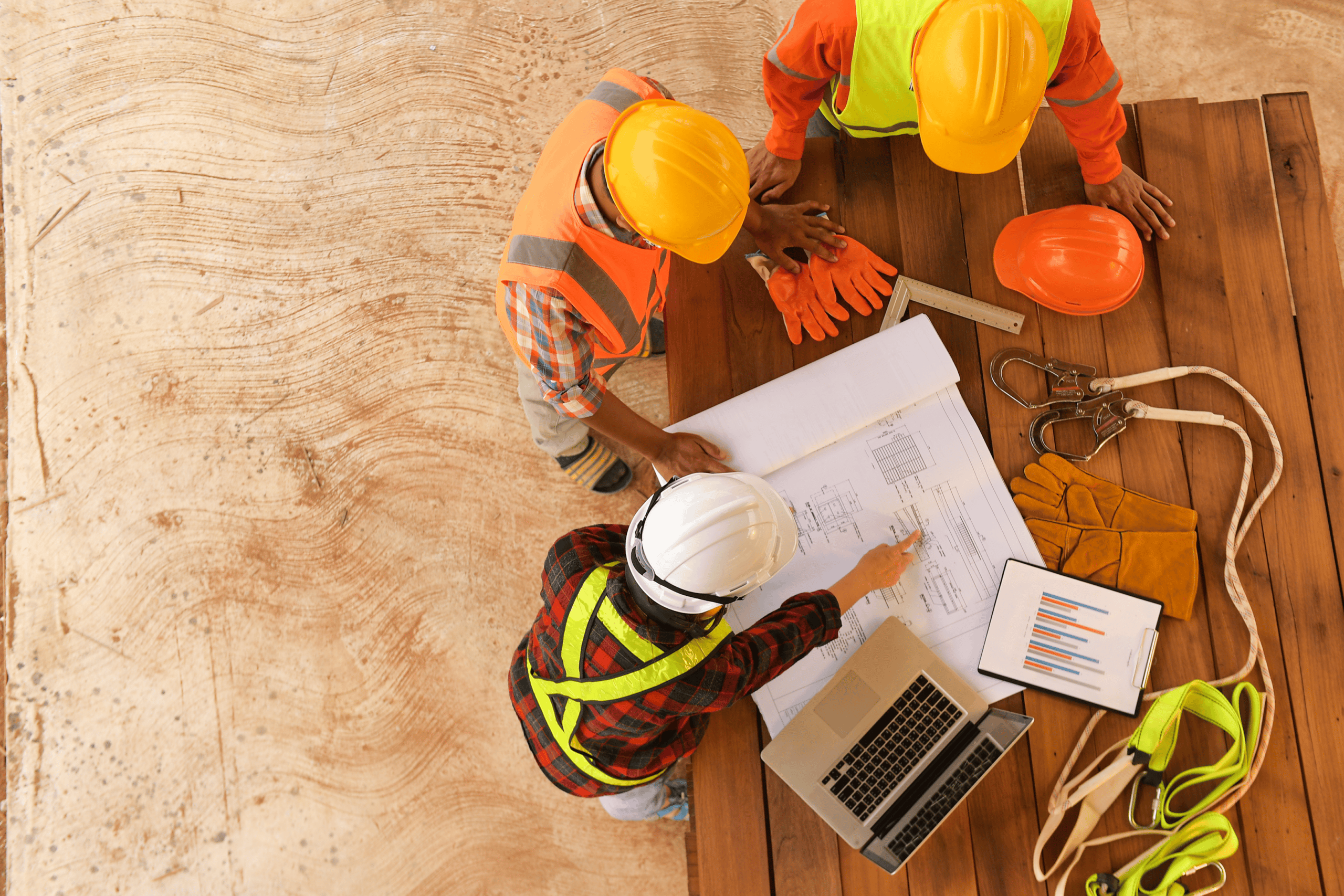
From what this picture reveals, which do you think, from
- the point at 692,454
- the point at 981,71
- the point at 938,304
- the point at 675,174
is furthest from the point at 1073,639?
the point at 675,174

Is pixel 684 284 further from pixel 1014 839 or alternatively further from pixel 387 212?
pixel 387 212

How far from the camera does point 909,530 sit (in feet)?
4.89

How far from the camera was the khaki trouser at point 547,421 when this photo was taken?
1886 mm

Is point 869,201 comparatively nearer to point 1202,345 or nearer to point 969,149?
point 969,149

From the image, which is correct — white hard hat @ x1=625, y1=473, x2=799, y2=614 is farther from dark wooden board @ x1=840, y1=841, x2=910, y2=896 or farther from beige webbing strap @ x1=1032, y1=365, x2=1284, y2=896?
beige webbing strap @ x1=1032, y1=365, x2=1284, y2=896

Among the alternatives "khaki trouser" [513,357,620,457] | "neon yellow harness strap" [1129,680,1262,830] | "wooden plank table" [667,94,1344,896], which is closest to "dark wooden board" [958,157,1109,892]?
"wooden plank table" [667,94,1344,896]

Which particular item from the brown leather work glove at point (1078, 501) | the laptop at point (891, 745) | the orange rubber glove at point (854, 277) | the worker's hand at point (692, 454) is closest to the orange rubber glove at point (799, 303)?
the orange rubber glove at point (854, 277)

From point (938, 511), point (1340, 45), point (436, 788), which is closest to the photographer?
point (938, 511)

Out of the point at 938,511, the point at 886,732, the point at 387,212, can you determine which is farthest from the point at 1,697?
the point at 938,511

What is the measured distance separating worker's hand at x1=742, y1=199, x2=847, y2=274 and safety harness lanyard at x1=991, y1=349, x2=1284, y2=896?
0.55 m

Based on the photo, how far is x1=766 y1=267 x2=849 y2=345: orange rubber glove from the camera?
5.05ft

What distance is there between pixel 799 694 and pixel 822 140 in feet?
3.89

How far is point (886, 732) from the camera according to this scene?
1418mm

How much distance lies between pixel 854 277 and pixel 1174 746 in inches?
43.6
